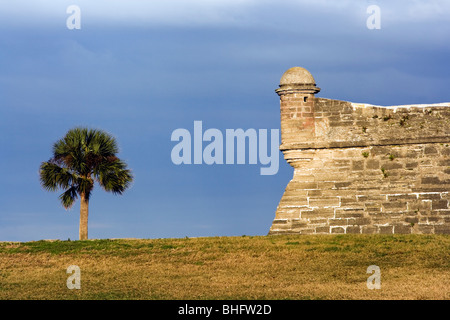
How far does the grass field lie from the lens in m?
20.5

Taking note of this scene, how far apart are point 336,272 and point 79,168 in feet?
46.5

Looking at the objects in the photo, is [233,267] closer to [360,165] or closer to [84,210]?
[360,165]

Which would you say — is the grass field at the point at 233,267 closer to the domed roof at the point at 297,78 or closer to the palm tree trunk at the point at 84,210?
the palm tree trunk at the point at 84,210

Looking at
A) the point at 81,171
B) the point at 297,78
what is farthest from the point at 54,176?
the point at 297,78

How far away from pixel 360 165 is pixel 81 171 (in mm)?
11444

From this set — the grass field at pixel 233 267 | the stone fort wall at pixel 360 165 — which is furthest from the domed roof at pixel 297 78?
the grass field at pixel 233 267

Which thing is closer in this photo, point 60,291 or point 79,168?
point 60,291

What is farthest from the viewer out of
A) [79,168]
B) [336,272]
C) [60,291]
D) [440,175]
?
[79,168]

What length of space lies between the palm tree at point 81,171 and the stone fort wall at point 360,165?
7.80 meters

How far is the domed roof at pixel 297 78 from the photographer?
28.8m

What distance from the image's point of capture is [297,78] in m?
28.8
